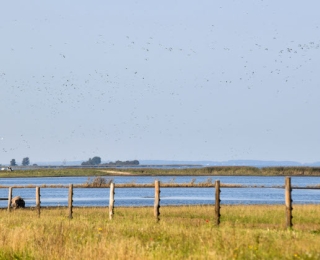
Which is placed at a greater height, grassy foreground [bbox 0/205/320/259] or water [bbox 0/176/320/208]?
grassy foreground [bbox 0/205/320/259]

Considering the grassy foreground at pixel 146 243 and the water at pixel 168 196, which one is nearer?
the grassy foreground at pixel 146 243

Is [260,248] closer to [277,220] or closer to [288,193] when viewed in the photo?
[288,193]

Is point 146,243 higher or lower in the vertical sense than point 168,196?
higher

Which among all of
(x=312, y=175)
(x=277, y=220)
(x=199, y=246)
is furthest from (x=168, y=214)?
(x=312, y=175)

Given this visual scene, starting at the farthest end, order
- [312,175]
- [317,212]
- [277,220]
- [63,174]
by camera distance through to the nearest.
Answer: [63,174], [312,175], [317,212], [277,220]

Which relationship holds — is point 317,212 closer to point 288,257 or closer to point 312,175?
point 288,257

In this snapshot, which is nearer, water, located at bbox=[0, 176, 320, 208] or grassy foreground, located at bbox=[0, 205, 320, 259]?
grassy foreground, located at bbox=[0, 205, 320, 259]

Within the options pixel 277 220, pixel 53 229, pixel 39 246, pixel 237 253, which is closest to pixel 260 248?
pixel 237 253

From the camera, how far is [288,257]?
51.4 ft

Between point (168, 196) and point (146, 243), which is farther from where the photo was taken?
point (168, 196)

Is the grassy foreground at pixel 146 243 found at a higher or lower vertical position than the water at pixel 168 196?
higher

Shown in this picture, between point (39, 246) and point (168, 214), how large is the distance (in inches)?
744

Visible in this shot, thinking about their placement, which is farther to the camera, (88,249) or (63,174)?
(63,174)

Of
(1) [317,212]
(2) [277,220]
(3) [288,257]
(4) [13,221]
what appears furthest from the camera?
(1) [317,212]
